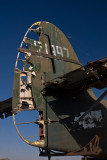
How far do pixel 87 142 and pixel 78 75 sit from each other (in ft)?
14.1

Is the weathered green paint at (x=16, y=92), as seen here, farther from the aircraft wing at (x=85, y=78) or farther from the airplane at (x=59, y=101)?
the aircraft wing at (x=85, y=78)

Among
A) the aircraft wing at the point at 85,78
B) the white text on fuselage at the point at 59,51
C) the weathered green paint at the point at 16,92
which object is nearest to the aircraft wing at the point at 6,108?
the weathered green paint at the point at 16,92

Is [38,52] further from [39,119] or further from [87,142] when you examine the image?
[87,142]

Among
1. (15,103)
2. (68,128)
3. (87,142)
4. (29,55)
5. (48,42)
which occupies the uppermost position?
(48,42)

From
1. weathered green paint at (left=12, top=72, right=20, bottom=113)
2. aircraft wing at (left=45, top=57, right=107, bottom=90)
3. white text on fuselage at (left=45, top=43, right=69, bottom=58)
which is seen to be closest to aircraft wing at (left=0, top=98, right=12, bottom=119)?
weathered green paint at (left=12, top=72, right=20, bottom=113)

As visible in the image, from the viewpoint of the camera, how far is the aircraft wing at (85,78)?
41.5ft

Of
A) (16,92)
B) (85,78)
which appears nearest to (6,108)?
(16,92)

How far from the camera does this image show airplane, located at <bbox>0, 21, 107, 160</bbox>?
13.8m

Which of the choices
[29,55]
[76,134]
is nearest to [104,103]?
[76,134]

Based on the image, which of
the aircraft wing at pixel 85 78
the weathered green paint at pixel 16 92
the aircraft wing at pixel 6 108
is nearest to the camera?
the aircraft wing at pixel 85 78

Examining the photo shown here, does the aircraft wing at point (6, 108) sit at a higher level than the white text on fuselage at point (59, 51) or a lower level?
lower

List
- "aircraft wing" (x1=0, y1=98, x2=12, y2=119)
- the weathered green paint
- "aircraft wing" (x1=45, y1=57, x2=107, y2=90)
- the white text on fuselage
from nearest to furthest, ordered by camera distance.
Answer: "aircraft wing" (x1=45, y1=57, x2=107, y2=90)
the weathered green paint
the white text on fuselage
"aircraft wing" (x1=0, y1=98, x2=12, y2=119)

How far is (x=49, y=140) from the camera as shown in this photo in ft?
45.5

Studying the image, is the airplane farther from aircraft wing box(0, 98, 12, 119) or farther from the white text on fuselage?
aircraft wing box(0, 98, 12, 119)
